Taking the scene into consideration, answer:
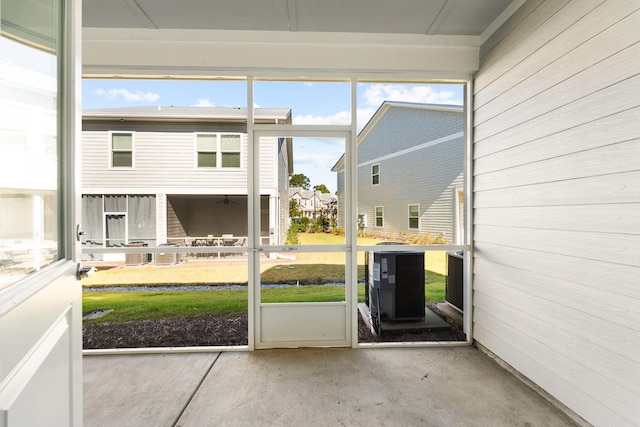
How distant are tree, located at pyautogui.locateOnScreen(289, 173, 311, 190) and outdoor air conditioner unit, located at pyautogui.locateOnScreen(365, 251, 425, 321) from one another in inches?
35.1

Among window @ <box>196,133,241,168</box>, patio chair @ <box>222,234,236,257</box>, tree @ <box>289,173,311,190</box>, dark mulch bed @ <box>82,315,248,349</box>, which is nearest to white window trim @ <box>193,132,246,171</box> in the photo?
window @ <box>196,133,241,168</box>

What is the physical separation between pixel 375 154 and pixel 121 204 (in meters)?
2.36

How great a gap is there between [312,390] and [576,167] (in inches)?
87.1

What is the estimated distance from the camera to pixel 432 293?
118 inches

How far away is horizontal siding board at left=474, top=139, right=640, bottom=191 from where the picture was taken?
155 cm

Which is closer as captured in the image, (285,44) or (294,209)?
(285,44)

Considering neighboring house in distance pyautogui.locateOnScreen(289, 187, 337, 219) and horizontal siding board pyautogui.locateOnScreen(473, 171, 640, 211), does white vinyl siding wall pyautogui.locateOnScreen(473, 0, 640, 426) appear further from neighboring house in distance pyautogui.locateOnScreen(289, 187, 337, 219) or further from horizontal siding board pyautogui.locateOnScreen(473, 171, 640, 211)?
neighboring house in distance pyautogui.locateOnScreen(289, 187, 337, 219)

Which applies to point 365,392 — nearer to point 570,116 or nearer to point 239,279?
point 239,279

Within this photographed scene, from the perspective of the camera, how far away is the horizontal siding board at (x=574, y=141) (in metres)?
1.55

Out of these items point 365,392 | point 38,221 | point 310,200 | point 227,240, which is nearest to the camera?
point 38,221

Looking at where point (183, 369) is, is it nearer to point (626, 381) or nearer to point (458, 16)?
point (626, 381)

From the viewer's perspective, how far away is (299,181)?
2926 mm

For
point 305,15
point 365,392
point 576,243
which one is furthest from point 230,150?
point 576,243

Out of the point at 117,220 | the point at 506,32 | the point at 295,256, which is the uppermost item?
the point at 506,32
